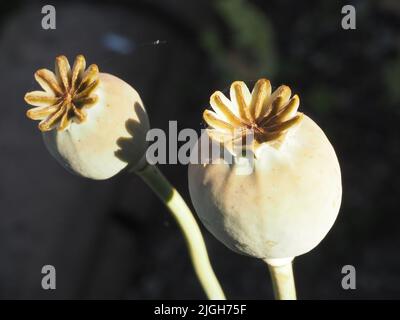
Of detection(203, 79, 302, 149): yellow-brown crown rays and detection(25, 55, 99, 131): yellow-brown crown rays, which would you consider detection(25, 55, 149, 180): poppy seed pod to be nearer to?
detection(25, 55, 99, 131): yellow-brown crown rays

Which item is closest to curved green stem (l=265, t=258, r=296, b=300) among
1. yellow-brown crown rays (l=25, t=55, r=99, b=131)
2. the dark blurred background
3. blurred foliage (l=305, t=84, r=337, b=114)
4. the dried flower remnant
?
the dried flower remnant

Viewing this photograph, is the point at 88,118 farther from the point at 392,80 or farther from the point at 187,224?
the point at 392,80

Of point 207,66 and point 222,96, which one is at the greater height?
point 207,66

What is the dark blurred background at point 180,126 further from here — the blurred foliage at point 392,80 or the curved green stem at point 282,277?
the curved green stem at point 282,277

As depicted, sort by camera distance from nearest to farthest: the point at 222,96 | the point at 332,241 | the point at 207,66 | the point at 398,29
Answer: the point at 222,96, the point at 332,241, the point at 398,29, the point at 207,66

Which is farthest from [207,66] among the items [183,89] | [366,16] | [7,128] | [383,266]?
[383,266]

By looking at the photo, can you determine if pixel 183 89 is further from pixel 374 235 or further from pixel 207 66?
pixel 374 235

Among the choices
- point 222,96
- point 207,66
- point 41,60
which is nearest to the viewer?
point 222,96
